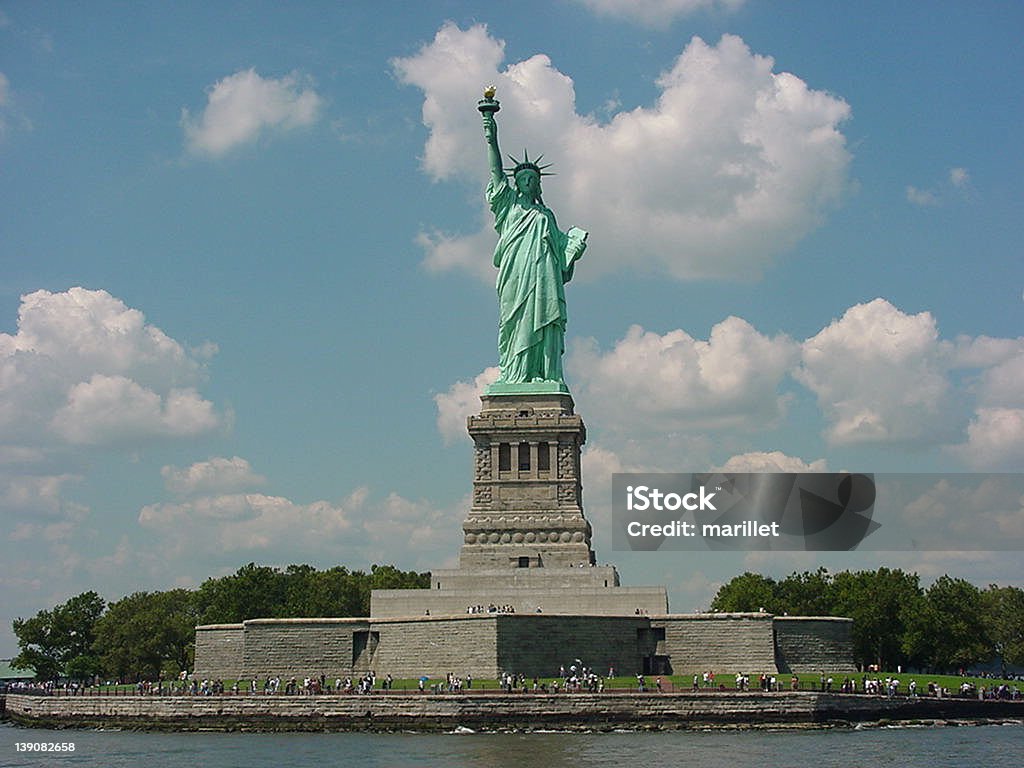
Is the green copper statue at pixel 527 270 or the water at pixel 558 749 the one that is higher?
the green copper statue at pixel 527 270

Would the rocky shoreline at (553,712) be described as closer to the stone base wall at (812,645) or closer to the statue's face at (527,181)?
the stone base wall at (812,645)

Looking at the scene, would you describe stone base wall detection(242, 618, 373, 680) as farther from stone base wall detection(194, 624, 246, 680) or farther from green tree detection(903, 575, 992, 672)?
green tree detection(903, 575, 992, 672)

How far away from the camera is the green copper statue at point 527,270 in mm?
64188

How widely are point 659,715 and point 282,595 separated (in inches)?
1706

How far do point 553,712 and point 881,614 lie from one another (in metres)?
31.2

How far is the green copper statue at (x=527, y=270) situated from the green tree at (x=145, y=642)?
29348 mm

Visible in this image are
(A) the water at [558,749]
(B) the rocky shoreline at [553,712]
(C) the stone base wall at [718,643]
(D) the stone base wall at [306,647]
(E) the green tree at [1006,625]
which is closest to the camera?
(A) the water at [558,749]

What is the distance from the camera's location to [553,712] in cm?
4597

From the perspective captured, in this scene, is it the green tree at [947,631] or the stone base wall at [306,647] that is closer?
the stone base wall at [306,647]

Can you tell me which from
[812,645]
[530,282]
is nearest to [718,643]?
[812,645]

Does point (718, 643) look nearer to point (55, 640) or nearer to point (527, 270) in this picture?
point (527, 270)

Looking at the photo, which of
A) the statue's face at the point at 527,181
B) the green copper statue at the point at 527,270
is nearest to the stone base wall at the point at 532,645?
the green copper statue at the point at 527,270

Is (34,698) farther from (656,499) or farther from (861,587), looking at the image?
(861,587)

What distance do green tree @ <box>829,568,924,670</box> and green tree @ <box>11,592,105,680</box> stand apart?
4893cm
